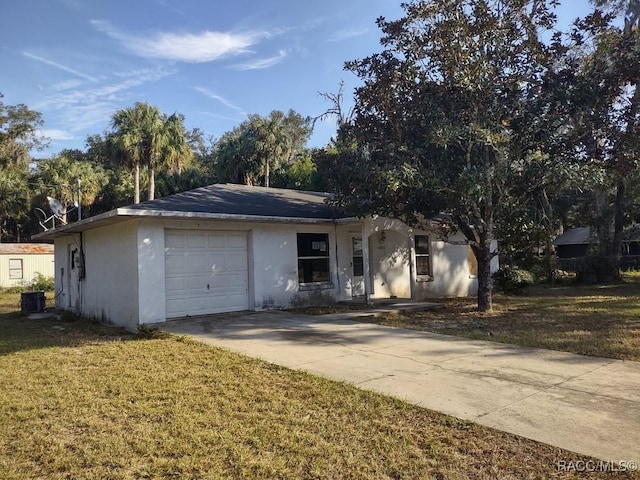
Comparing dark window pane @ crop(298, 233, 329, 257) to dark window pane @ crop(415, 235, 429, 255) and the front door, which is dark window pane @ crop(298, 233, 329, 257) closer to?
the front door

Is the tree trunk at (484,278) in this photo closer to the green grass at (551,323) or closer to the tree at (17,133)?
the green grass at (551,323)

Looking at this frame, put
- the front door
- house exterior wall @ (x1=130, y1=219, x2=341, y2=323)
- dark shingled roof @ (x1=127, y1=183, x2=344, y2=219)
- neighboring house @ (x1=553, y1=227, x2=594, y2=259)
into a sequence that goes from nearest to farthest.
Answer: house exterior wall @ (x1=130, y1=219, x2=341, y2=323) → dark shingled roof @ (x1=127, y1=183, x2=344, y2=219) → the front door → neighboring house @ (x1=553, y1=227, x2=594, y2=259)

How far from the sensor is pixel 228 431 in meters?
4.50

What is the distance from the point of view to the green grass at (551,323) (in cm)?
812

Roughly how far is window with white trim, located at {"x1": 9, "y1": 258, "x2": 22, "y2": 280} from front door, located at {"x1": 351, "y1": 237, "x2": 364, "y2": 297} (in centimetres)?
2101

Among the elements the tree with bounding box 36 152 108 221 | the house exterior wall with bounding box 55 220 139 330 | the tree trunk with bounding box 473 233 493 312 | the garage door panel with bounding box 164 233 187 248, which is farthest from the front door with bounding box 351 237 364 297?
the tree with bounding box 36 152 108 221

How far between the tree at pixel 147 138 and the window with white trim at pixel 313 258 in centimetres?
1770

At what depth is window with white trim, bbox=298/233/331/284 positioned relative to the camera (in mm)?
13883

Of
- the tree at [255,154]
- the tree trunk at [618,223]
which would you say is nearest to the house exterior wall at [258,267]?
the tree trunk at [618,223]

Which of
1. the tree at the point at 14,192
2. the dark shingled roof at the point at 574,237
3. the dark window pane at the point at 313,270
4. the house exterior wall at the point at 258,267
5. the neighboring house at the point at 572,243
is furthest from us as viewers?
the neighboring house at the point at 572,243

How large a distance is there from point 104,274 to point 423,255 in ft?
33.3

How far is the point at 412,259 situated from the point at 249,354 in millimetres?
8166

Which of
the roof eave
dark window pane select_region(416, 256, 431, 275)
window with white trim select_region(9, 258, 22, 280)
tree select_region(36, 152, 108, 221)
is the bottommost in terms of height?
dark window pane select_region(416, 256, 431, 275)

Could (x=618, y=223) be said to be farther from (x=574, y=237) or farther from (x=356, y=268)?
(x=574, y=237)
